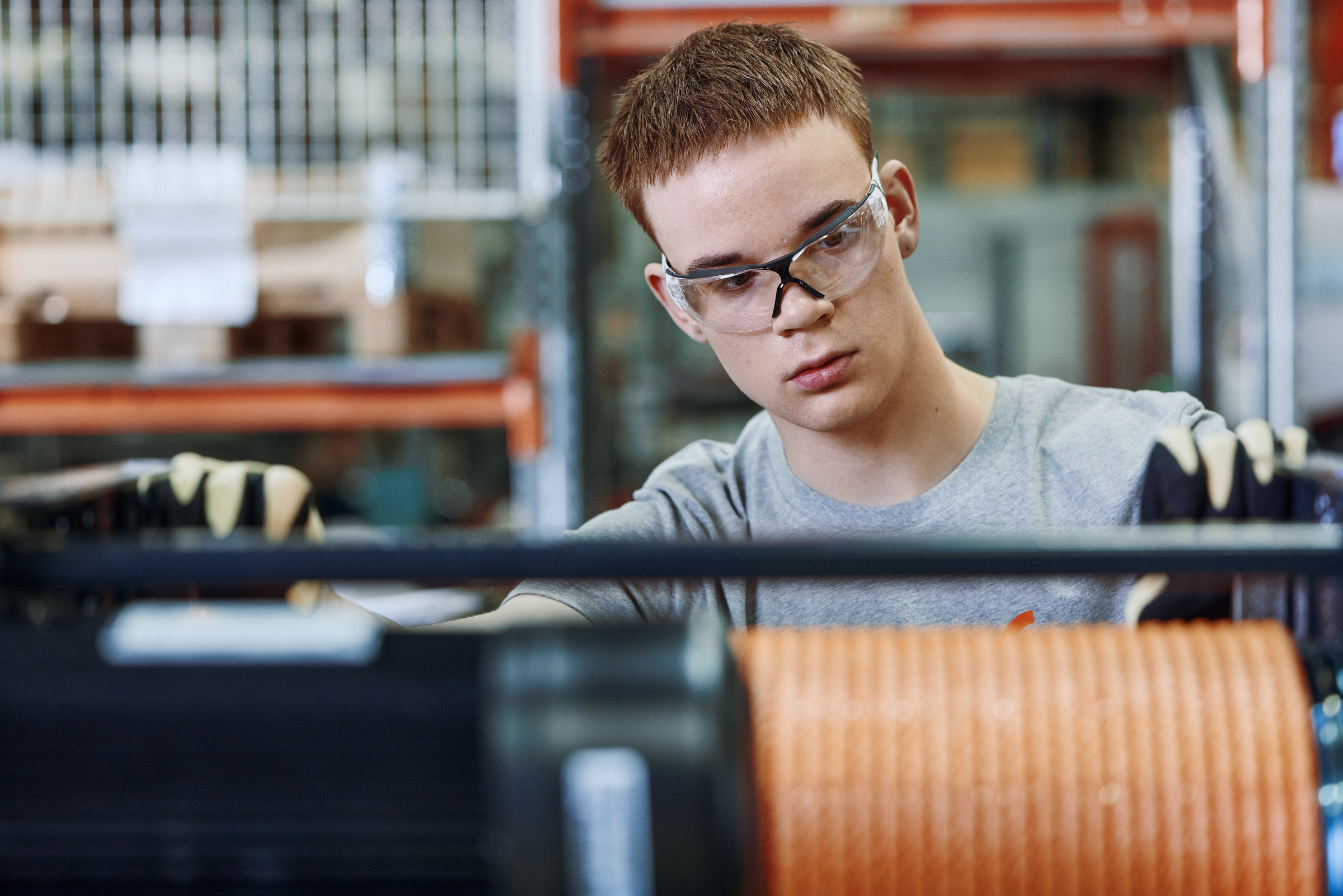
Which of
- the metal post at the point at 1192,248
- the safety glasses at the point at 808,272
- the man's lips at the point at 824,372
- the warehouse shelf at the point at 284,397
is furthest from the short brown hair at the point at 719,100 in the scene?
the metal post at the point at 1192,248

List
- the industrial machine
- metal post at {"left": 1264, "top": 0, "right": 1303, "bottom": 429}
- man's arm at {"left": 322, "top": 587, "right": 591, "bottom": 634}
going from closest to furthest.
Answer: the industrial machine
man's arm at {"left": 322, "top": 587, "right": 591, "bottom": 634}
metal post at {"left": 1264, "top": 0, "right": 1303, "bottom": 429}

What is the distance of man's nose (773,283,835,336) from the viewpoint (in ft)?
3.14

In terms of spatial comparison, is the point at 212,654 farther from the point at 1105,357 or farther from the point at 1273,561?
the point at 1105,357

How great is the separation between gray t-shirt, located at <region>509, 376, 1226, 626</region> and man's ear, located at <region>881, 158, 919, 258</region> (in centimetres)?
22

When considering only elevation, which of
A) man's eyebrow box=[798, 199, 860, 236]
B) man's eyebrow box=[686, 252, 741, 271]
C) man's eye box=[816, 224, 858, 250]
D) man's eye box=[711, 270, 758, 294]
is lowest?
man's eye box=[711, 270, 758, 294]

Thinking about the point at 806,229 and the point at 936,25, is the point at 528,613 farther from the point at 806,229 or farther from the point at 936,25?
the point at 936,25

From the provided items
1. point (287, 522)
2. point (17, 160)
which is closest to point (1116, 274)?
point (17, 160)

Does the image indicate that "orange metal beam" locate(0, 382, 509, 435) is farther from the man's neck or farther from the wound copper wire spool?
the wound copper wire spool

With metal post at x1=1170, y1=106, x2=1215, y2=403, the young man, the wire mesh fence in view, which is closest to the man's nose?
the young man

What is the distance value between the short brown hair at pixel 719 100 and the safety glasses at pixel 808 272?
10 cm

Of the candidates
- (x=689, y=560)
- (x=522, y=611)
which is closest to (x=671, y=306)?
(x=522, y=611)

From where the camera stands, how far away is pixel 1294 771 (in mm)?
427

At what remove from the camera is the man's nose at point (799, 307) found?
0.96 metres

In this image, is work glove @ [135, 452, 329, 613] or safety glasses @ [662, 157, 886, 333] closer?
work glove @ [135, 452, 329, 613]
